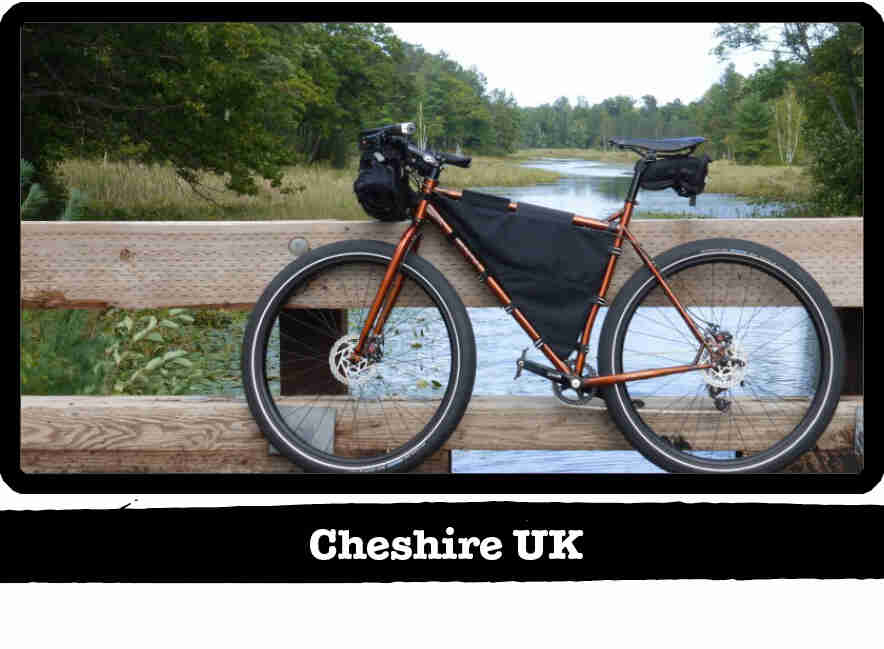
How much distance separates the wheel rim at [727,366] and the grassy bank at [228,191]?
58 centimetres

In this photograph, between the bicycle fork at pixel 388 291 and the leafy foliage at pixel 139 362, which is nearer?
the bicycle fork at pixel 388 291

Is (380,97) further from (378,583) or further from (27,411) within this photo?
(378,583)

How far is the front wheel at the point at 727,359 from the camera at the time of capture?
2.87 metres

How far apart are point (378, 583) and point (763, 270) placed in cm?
148

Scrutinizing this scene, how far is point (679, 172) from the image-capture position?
113 inches

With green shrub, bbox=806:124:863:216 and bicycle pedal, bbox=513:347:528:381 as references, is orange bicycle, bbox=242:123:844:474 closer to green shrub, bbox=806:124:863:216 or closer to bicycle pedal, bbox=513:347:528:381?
bicycle pedal, bbox=513:347:528:381

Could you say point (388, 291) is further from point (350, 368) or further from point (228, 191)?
point (228, 191)

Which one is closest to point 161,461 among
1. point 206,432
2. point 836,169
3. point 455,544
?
point 206,432

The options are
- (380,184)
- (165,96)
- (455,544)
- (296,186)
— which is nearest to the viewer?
(455,544)

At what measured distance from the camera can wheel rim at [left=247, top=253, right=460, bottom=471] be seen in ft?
9.42

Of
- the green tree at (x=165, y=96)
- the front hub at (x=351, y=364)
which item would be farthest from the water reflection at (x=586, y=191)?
the green tree at (x=165, y=96)

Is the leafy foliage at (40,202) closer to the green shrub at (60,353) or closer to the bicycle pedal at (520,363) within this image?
the green shrub at (60,353)

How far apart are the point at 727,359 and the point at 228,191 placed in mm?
2511

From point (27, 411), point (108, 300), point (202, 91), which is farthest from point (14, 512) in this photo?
point (202, 91)
